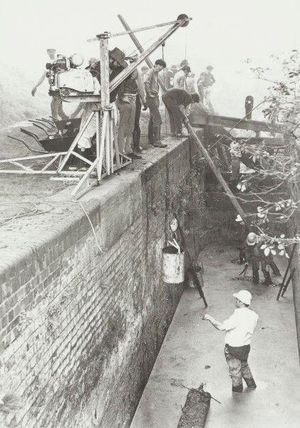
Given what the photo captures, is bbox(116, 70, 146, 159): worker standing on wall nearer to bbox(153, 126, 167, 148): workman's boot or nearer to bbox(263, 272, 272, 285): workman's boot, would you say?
bbox(153, 126, 167, 148): workman's boot

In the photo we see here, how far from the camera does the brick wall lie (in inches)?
140

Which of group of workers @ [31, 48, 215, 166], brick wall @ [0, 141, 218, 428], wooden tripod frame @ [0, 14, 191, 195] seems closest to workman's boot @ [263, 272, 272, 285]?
brick wall @ [0, 141, 218, 428]

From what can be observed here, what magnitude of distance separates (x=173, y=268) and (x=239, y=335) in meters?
1.73

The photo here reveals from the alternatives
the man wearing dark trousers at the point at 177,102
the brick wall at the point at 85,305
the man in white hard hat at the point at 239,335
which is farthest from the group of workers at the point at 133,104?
the man in white hard hat at the point at 239,335

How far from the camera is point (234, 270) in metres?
12.7

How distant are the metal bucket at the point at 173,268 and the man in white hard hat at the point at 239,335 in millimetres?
1172

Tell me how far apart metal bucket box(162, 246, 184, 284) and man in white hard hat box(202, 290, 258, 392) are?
1172mm

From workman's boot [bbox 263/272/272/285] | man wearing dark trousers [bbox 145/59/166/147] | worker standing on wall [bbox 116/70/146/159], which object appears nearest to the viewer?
worker standing on wall [bbox 116/70/146/159]

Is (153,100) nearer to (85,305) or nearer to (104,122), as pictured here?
(104,122)

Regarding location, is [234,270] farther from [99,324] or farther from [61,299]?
[61,299]

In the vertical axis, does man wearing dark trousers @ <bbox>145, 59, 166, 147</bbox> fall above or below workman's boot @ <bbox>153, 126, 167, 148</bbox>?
above

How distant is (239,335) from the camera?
7004 mm

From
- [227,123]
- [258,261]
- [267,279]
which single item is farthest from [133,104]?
[227,123]

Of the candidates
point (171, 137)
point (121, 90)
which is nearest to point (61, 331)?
point (121, 90)
